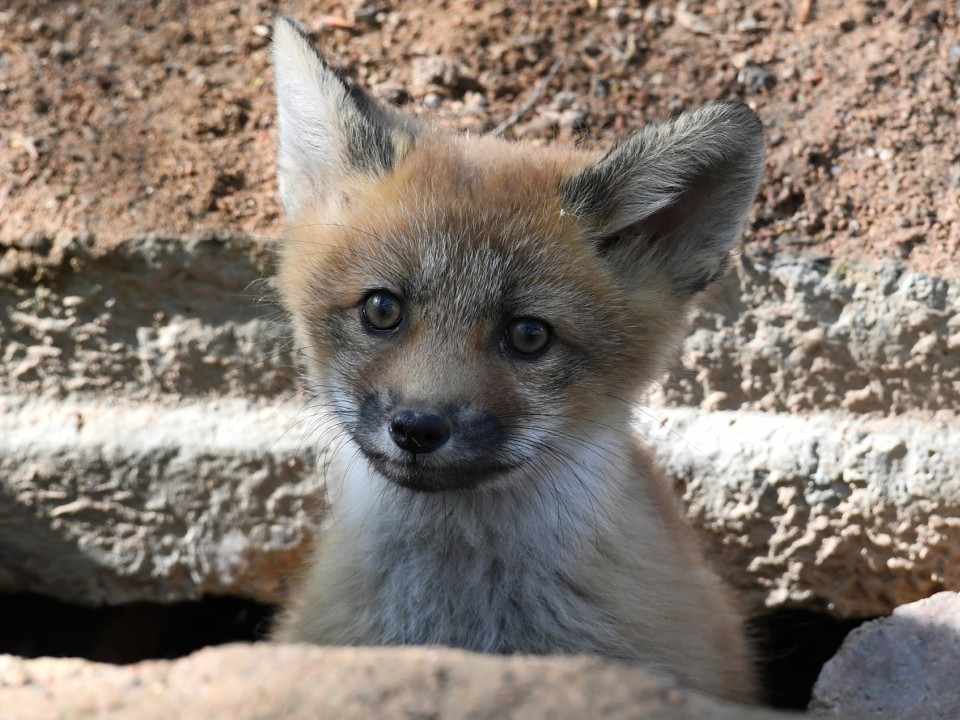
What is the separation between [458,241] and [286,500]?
179 centimetres

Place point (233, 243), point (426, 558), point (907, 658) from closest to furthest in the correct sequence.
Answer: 1. point (426, 558)
2. point (907, 658)
3. point (233, 243)

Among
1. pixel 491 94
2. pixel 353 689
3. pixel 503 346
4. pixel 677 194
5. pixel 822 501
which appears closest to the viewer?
pixel 353 689

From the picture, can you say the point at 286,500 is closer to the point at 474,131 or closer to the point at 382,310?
the point at 382,310

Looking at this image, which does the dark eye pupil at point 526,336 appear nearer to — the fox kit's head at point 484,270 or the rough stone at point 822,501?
the fox kit's head at point 484,270

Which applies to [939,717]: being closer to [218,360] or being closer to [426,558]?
[426,558]

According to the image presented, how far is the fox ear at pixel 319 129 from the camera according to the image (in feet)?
9.70

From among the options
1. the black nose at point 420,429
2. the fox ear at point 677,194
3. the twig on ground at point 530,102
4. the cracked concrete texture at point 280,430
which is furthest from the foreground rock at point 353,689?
the twig on ground at point 530,102

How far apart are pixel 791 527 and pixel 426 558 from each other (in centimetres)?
165

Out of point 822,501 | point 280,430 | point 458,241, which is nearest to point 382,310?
point 458,241

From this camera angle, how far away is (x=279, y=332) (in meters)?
3.85

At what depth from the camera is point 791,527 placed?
391 cm

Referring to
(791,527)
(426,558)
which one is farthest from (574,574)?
(791,527)

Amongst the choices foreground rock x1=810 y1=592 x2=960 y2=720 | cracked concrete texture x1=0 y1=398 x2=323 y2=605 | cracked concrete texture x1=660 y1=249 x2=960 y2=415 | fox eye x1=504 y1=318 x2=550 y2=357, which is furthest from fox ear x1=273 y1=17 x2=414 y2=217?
foreground rock x1=810 y1=592 x2=960 y2=720

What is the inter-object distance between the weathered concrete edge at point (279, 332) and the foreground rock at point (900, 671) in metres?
0.82
